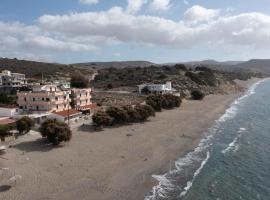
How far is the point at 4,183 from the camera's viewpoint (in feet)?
102

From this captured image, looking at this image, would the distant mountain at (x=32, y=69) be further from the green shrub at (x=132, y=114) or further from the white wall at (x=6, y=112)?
the green shrub at (x=132, y=114)

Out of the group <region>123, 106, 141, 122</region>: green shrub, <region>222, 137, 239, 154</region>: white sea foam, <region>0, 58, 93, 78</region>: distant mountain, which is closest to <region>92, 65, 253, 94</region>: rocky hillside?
<region>0, 58, 93, 78</region>: distant mountain

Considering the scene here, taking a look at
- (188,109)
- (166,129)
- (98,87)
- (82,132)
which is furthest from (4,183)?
(98,87)

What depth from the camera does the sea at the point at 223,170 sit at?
99.3ft

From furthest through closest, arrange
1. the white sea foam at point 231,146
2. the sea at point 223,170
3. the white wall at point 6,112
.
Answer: the white wall at point 6,112 → the white sea foam at point 231,146 → the sea at point 223,170

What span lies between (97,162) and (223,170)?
1344cm

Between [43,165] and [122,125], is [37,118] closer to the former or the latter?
[122,125]

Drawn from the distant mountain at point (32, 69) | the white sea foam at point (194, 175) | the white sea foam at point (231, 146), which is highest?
the distant mountain at point (32, 69)

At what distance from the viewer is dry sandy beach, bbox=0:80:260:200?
3027 centimetres

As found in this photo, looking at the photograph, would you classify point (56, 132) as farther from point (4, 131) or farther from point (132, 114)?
point (132, 114)

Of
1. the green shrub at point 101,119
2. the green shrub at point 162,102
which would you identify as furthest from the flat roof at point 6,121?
the green shrub at point 162,102

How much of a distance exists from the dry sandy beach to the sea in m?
1.57

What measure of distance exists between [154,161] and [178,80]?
8811cm

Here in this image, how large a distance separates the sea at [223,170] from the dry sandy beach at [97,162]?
1.57m
